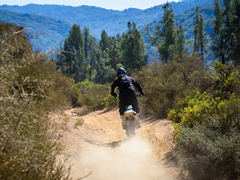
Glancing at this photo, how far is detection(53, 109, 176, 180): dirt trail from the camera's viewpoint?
421 centimetres

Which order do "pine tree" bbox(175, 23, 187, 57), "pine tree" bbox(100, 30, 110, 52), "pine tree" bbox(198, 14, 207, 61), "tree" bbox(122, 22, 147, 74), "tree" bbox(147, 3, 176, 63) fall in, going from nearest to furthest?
"pine tree" bbox(175, 23, 187, 57), "tree" bbox(147, 3, 176, 63), "tree" bbox(122, 22, 147, 74), "pine tree" bbox(198, 14, 207, 61), "pine tree" bbox(100, 30, 110, 52)

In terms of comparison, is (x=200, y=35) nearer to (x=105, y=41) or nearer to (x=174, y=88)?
(x=105, y=41)

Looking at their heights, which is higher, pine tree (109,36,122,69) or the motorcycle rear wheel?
the motorcycle rear wheel

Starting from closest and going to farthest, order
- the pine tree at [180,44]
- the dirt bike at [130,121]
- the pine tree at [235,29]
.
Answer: the dirt bike at [130,121] < the pine tree at [235,29] < the pine tree at [180,44]

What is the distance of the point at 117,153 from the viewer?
557 centimetres

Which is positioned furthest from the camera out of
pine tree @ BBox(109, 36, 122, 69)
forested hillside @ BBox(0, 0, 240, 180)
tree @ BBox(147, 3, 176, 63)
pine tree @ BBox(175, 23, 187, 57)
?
pine tree @ BBox(109, 36, 122, 69)

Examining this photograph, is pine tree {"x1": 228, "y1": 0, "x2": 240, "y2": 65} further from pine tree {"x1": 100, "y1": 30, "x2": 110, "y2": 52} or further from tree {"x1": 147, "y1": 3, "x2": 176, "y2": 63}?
pine tree {"x1": 100, "y1": 30, "x2": 110, "y2": 52}

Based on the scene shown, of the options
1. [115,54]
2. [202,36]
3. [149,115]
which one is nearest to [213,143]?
[149,115]

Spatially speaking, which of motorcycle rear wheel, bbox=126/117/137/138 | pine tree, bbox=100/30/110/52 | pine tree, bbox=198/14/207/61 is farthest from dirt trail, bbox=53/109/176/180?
pine tree, bbox=100/30/110/52

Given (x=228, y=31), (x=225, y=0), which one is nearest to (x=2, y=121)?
(x=228, y=31)

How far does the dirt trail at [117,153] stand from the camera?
4215 millimetres

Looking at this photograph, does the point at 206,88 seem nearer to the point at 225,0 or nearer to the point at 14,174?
the point at 14,174

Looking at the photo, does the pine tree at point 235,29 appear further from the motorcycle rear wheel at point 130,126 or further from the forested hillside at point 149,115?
the motorcycle rear wheel at point 130,126

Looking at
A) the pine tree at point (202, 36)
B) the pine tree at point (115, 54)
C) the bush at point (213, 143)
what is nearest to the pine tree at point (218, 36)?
the pine tree at point (202, 36)
